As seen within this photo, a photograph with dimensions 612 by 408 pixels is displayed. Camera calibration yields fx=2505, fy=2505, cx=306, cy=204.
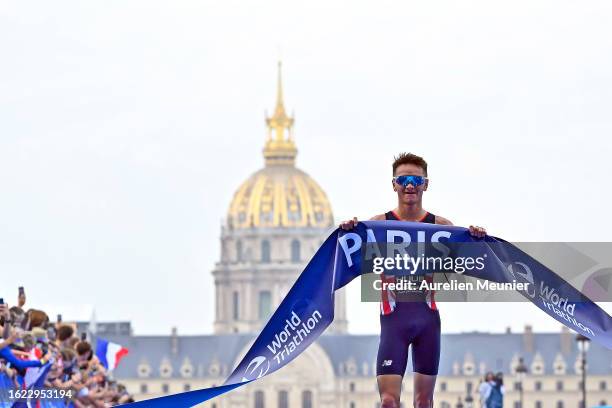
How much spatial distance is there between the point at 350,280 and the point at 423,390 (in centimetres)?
93

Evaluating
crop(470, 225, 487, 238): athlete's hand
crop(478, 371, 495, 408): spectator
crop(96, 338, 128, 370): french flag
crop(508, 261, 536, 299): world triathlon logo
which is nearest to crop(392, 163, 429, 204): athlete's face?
crop(470, 225, 487, 238): athlete's hand

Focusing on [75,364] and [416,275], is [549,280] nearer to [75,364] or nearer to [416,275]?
[416,275]

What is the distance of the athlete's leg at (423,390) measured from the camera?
14055 millimetres

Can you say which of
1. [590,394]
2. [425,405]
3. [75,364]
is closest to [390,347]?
[425,405]

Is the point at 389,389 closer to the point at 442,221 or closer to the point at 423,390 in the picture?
the point at 423,390

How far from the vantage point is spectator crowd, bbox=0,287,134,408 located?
59.7 feet

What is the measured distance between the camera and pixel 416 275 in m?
14.4

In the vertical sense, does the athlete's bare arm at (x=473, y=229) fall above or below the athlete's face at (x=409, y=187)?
below

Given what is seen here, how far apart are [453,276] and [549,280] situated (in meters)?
0.69

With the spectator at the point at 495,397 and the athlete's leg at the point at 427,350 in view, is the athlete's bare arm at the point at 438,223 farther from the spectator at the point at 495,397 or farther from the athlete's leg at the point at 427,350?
the spectator at the point at 495,397

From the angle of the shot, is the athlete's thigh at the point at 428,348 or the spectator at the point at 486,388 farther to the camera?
the spectator at the point at 486,388

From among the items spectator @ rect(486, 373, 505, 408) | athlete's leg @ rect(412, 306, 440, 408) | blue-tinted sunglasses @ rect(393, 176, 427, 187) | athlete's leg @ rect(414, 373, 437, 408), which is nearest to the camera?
athlete's leg @ rect(414, 373, 437, 408)
